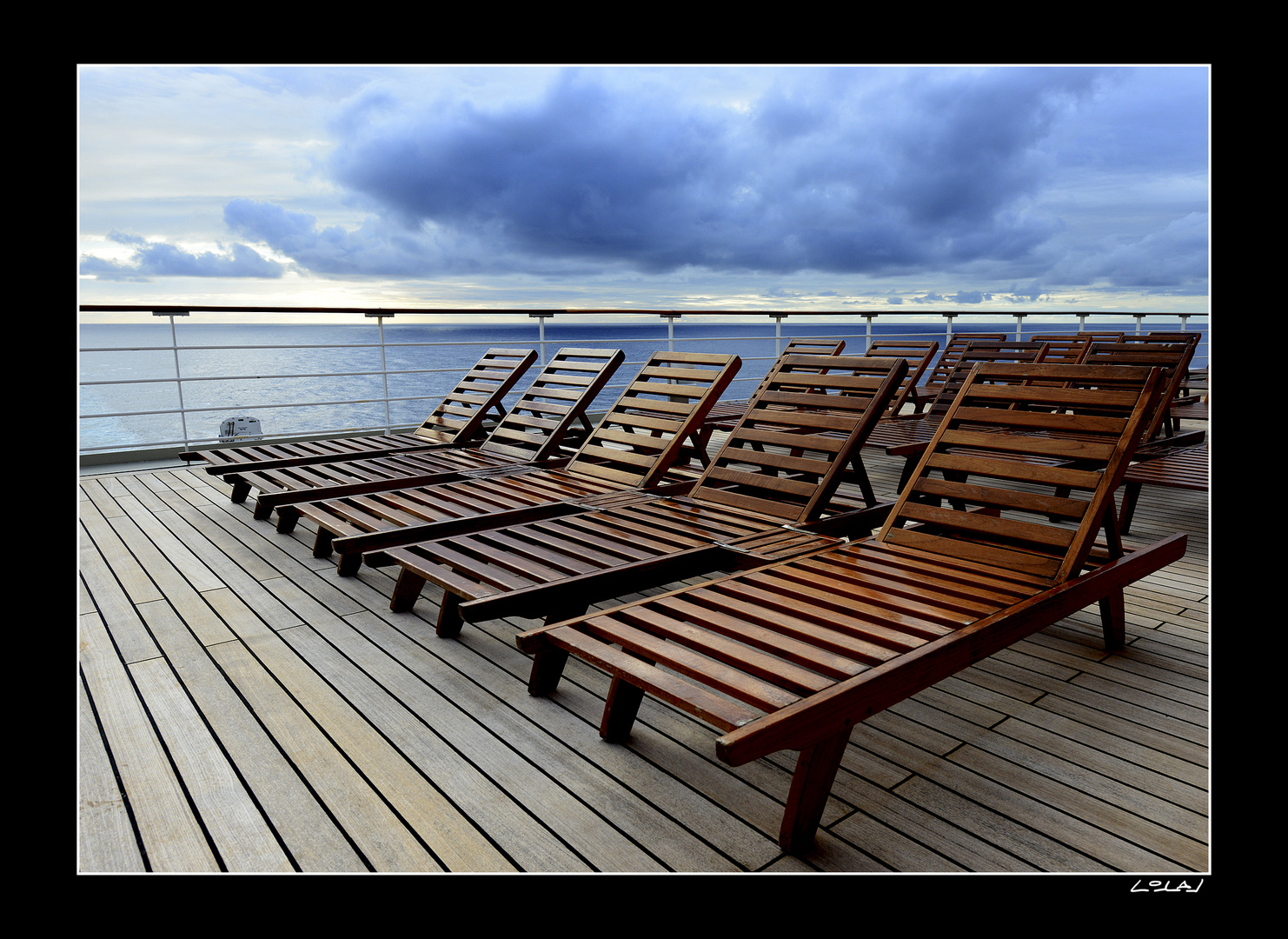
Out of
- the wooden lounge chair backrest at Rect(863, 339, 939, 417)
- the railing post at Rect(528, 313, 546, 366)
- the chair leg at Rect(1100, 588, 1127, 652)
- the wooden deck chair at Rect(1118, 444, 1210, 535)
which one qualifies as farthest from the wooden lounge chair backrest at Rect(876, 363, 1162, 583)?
the railing post at Rect(528, 313, 546, 366)

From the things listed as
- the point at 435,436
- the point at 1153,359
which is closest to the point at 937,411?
the point at 1153,359

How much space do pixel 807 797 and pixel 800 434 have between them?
1837 mm

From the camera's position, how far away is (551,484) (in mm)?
3434

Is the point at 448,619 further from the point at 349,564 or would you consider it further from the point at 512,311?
the point at 512,311

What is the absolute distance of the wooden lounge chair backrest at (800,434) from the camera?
9.35 ft

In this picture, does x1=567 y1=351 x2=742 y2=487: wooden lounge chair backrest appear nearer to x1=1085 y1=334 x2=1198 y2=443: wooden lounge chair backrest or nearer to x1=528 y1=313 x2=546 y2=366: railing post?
x1=1085 y1=334 x2=1198 y2=443: wooden lounge chair backrest

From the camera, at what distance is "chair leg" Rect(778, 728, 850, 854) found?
4.65 feet

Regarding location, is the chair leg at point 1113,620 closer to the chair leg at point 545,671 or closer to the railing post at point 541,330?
the chair leg at point 545,671

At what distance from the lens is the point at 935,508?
2.46 meters

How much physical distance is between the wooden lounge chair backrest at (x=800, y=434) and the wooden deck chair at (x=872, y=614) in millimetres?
310

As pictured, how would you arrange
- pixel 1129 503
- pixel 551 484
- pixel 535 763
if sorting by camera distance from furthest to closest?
pixel 551 484, pixel 1129 503, pixel 535 763

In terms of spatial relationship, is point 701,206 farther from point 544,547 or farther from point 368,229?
point 544,547
